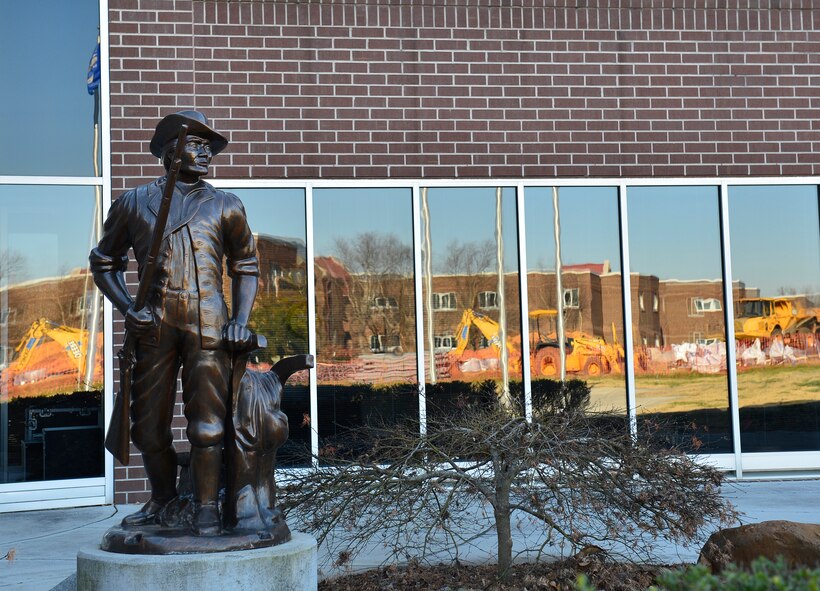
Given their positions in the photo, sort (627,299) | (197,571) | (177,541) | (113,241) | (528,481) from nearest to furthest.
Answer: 1. (197,571)
2. (177,541)
3. (113,241)
4. (528,481)
5. (627,299)

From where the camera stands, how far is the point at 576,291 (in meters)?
11.0

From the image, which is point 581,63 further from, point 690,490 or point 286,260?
point 690,490

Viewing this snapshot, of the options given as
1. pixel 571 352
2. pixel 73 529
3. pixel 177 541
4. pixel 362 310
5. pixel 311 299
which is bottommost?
pixel 73 529

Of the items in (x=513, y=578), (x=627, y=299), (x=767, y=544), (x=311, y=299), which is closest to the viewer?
(x=767, y=544)

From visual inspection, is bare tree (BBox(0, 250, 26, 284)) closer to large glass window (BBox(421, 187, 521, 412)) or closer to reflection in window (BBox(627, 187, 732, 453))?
large glass window (BBox(421, 187, 521, 412))

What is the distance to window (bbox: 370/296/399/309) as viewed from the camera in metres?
10.7

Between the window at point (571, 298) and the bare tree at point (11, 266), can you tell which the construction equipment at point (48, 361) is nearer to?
the bare tree at point (11, 266)

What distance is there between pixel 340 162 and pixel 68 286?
2.94 meters

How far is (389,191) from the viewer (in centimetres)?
1082

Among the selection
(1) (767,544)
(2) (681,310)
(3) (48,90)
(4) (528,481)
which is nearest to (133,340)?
(4) (528,481)

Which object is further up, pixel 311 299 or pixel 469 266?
pixel 469 266

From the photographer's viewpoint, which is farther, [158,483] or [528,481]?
[528,481]

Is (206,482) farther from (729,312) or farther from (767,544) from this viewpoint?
(729,312)

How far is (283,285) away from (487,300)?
2091 mm
